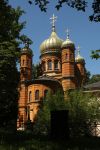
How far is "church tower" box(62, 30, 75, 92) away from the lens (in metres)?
55.9

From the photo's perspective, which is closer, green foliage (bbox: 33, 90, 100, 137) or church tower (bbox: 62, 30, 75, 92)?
green foliage (bbox: 33, 90, 100, 137)

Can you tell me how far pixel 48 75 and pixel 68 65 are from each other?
582 cm

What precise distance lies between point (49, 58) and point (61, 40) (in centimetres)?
394

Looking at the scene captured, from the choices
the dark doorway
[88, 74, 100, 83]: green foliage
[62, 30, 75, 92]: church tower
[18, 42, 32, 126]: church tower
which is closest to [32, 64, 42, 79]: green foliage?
[18, 42, 32, 126]: church tower

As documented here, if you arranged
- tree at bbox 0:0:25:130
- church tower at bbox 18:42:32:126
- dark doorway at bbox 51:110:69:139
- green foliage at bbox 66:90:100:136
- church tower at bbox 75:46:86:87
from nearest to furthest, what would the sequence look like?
dark doorway at bbox 51:110:69:139 → green foliage at bbox 66:90:100:136 → tree at bbox 0:0:25:130 → church tower at bbox 18:42:32:126 → church tower at bbox 75:46:86:87

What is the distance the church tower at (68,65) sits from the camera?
5591 centimetres

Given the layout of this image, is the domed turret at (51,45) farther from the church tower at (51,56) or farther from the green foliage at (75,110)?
the green foliage at (75,110)

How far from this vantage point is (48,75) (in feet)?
201

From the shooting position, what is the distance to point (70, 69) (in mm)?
56375

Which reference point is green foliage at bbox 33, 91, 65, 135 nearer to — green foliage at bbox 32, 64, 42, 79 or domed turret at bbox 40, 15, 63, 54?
domed turret at bbox 40, 15, 63, 54

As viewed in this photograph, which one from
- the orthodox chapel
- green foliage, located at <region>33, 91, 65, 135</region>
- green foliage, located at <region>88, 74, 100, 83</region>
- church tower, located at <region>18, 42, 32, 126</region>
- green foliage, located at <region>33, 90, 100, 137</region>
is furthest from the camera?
green foliage, located at <region>88, 74, 100, 83</region>

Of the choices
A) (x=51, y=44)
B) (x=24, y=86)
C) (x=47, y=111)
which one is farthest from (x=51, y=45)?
(x=47, y=111)

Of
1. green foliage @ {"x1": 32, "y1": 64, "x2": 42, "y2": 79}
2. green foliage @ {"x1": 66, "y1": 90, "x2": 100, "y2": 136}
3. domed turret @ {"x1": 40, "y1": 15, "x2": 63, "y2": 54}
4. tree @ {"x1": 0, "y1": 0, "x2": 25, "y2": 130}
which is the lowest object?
green foliage @ {"x1": 66, "y1": 90, "x2": 100, "y2": 136}

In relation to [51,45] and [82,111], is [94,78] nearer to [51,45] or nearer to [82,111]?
[51,45]
